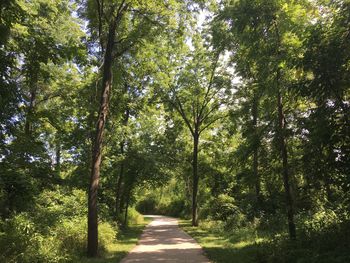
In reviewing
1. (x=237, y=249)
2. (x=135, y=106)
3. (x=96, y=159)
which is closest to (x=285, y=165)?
(x=237, y=249)

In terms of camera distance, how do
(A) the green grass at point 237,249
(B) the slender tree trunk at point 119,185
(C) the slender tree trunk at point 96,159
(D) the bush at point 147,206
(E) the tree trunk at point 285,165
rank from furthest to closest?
(D) the bush at point 147,206
(B) the slender tree trunk at point 119,185
(C) the slender tree trunk at point 96,159
(E) the tree trunk at point 285,165
(A) the green grass at point 237,249

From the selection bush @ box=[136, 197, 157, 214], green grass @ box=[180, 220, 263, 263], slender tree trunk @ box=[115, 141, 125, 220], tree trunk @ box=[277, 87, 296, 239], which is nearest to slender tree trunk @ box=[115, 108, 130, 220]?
slender tree trunk @ box=[115, 141, 125, 220]

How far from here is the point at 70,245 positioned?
12.1 m

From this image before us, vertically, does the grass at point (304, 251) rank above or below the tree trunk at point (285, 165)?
below

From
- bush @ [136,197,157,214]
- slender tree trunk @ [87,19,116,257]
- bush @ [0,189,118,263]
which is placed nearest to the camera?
bush @ [0,189,118,263]

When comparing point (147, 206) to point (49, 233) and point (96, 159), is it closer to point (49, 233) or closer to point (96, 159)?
point (96, 159)

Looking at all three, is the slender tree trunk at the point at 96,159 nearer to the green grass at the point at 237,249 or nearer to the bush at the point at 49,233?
the bush at the point at 49,233

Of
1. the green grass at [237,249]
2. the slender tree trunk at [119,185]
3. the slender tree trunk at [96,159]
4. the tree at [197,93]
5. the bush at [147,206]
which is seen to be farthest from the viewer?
the bush at [147,206]

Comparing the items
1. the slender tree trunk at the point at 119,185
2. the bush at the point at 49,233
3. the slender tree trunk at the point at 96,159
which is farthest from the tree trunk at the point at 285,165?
the slender tree trunk at the point at 119,185

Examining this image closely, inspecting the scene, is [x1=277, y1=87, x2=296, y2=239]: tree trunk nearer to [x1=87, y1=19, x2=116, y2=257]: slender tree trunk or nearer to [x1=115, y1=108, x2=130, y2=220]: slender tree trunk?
[x1=87, y1=19, x2=116, y2=257]: slender tree trunk

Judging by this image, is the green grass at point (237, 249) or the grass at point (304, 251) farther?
the green grass at point (237, 249)

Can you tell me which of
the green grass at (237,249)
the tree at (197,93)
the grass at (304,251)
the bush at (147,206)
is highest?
the tree at (197,93)

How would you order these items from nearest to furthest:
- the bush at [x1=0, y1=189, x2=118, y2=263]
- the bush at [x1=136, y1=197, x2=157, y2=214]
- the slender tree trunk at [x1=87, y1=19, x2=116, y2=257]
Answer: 1. the bush at [x1=0, y1=189, x2=118, y2=263]
2. the slender tree trunk at [x1=87, y1=19, x2=116, y2=257]
3. the bush at [x1=136, y1=197, x2=157, y2=214]

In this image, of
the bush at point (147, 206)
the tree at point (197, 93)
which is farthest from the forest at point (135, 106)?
the bush at point (147, 206)
